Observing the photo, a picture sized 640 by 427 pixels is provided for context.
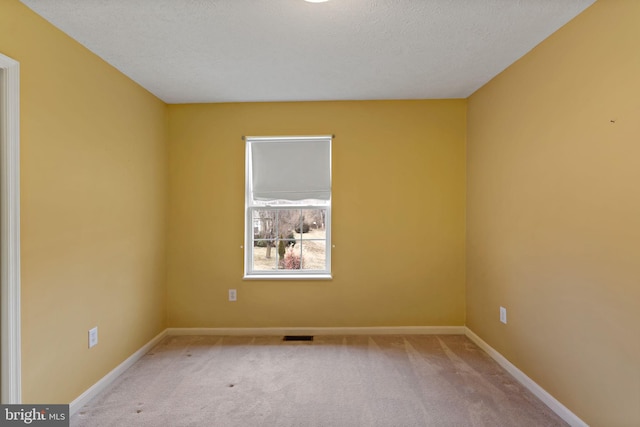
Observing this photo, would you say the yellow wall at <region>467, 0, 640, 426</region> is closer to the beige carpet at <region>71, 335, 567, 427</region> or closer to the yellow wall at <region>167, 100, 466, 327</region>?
the beige carpet at <region>71, 335, 567, 427</region>

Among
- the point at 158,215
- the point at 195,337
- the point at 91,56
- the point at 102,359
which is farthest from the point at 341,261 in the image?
the point at 91,56

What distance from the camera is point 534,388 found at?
7.22 feet

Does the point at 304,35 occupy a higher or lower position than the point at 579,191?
higher

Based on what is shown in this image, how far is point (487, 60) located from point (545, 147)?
0.81 metres

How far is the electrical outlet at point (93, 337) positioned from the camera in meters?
2.20

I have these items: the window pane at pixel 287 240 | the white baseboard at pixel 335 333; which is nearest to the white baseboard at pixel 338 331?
the white baseboard at pixel 335 333

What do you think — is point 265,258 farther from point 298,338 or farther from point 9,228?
point 9,228

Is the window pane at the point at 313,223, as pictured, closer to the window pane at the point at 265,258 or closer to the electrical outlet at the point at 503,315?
the window pane at the point at 265,258

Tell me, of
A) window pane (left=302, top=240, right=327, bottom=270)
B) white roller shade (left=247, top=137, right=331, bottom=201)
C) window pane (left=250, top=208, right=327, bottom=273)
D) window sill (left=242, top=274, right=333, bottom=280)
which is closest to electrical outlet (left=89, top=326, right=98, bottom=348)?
window sill (left=242, top=274, right=333, bottom=280)

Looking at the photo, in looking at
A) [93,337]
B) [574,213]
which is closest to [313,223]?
[93,337]

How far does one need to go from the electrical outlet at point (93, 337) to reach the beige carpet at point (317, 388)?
14.8 inches

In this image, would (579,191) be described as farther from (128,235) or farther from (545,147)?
(128,235)

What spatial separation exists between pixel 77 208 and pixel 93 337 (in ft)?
3.08

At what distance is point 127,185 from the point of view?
2.61 metres
